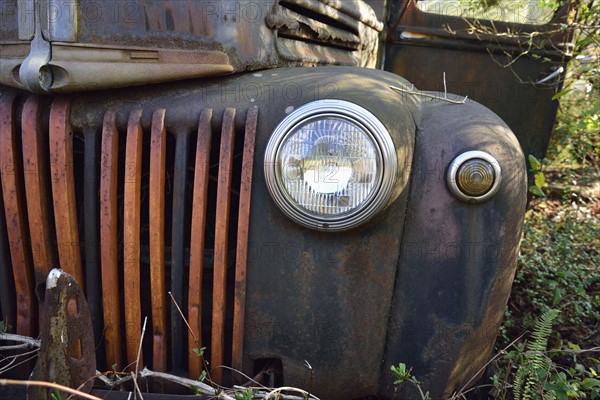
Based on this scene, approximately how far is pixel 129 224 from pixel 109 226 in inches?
2.6

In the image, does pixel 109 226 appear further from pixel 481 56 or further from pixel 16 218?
pixel 481 56

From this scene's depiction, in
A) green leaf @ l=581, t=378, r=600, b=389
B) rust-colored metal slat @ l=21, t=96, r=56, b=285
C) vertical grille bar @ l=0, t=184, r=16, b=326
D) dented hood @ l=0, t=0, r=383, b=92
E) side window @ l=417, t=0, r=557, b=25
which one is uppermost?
side window @ l=417, t=0, r=557, b=25

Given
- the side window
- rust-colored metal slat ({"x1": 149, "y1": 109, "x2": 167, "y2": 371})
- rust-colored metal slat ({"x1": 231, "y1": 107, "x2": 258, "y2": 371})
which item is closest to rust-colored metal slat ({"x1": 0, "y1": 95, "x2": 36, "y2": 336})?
rust-colored metal slat ({"x1": 149, "y1": 109, "x2": 167, "y2": 371})

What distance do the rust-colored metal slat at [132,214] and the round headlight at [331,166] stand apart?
434 mm

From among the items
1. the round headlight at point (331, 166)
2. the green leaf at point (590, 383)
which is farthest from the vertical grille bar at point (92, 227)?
the green leaf at point (590, 383)

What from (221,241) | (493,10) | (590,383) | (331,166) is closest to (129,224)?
(221,241)

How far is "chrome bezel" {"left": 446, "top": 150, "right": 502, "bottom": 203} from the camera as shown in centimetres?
191

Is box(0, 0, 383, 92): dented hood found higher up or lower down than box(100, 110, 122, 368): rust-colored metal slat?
higher up

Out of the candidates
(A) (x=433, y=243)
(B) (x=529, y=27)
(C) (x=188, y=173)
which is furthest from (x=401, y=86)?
(B) (x=529, y=27)

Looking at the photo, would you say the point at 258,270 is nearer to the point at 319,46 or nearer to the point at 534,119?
the point at 319,46

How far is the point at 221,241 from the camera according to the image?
6.40 ft

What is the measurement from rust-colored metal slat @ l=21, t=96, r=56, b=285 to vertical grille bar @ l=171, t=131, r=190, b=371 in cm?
43

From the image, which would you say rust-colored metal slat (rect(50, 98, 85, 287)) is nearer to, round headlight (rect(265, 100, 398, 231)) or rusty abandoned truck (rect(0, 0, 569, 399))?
rusty abandoned truck (rect(0, 0, 569, 399))

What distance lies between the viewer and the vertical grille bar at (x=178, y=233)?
6.51 ft
